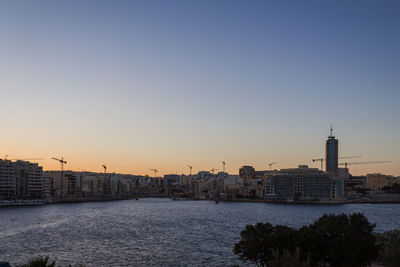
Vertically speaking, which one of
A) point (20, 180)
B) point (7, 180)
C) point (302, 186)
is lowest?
point (302, 186)

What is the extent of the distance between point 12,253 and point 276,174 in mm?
153989

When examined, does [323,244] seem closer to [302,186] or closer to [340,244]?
[340,244]

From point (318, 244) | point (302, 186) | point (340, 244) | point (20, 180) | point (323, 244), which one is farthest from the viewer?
point (302, 186)

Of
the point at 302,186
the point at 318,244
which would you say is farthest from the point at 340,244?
the point at 302,186

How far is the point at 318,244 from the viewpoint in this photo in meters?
23.5

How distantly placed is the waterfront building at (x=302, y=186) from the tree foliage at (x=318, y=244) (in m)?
144

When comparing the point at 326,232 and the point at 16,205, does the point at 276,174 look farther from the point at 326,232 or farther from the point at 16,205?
the point at 326,232

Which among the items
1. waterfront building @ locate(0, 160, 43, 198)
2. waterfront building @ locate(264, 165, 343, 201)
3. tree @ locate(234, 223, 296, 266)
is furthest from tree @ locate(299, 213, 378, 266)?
waterfront building @ locate(264, 165, 343, 201)

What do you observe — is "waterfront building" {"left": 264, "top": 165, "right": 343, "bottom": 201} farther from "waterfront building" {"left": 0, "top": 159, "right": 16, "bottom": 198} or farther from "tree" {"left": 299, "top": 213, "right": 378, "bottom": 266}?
"tree" {"left": 299, "top": 213, "right": 378, "bottom": 266}

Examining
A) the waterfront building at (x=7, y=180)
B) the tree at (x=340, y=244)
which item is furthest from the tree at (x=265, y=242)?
the waterfront building at (x=7, y=180)

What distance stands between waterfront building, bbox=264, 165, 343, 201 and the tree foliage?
144337 mm

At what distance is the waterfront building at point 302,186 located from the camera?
16262cm

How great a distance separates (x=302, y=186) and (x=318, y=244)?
148951 millimetres

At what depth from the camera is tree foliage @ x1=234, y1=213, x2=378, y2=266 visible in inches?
902
